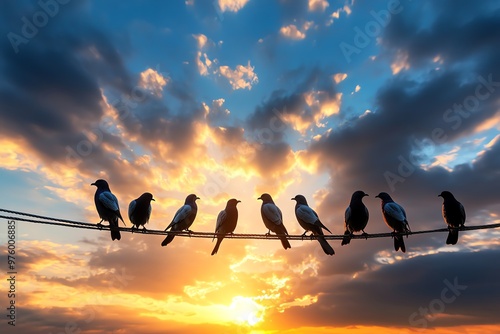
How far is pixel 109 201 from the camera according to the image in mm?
14016

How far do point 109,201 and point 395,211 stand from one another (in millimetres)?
9405

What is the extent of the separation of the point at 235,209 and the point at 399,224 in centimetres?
550

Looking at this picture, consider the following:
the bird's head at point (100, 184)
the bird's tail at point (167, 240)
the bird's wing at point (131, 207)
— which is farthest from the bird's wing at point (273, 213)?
the bird's head at point (100, 184)

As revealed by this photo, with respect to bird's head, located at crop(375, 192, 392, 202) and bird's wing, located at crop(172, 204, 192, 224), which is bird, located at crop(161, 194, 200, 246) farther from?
bird's head, located at crop(375, 192, 392, 202)

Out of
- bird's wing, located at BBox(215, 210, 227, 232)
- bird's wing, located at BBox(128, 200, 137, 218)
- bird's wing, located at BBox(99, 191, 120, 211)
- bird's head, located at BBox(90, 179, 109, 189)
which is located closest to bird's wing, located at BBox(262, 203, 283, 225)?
bird's wing, located at BBox(215, 210, 227, 232)

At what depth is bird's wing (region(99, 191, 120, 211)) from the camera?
13.9 m

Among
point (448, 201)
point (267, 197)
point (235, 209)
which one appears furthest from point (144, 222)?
point (448, 201)

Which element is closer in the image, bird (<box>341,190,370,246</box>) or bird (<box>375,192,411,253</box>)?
bird (<box>375,192,411,253</box>)

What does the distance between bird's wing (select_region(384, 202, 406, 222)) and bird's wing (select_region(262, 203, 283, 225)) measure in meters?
3.55

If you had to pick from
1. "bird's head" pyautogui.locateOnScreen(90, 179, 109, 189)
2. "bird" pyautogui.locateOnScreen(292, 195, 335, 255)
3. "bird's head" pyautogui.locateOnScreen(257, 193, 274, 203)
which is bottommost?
→ "bird" pyautogui.locateOnScreen(292, 195, 335, 255)

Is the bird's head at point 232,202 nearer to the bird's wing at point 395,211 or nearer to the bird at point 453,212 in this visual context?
the bird's wing at point 395,211

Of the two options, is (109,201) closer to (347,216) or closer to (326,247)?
(326,247)

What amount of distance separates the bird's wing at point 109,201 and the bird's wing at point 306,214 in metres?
6.04

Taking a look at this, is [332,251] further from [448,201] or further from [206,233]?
[448,201]
